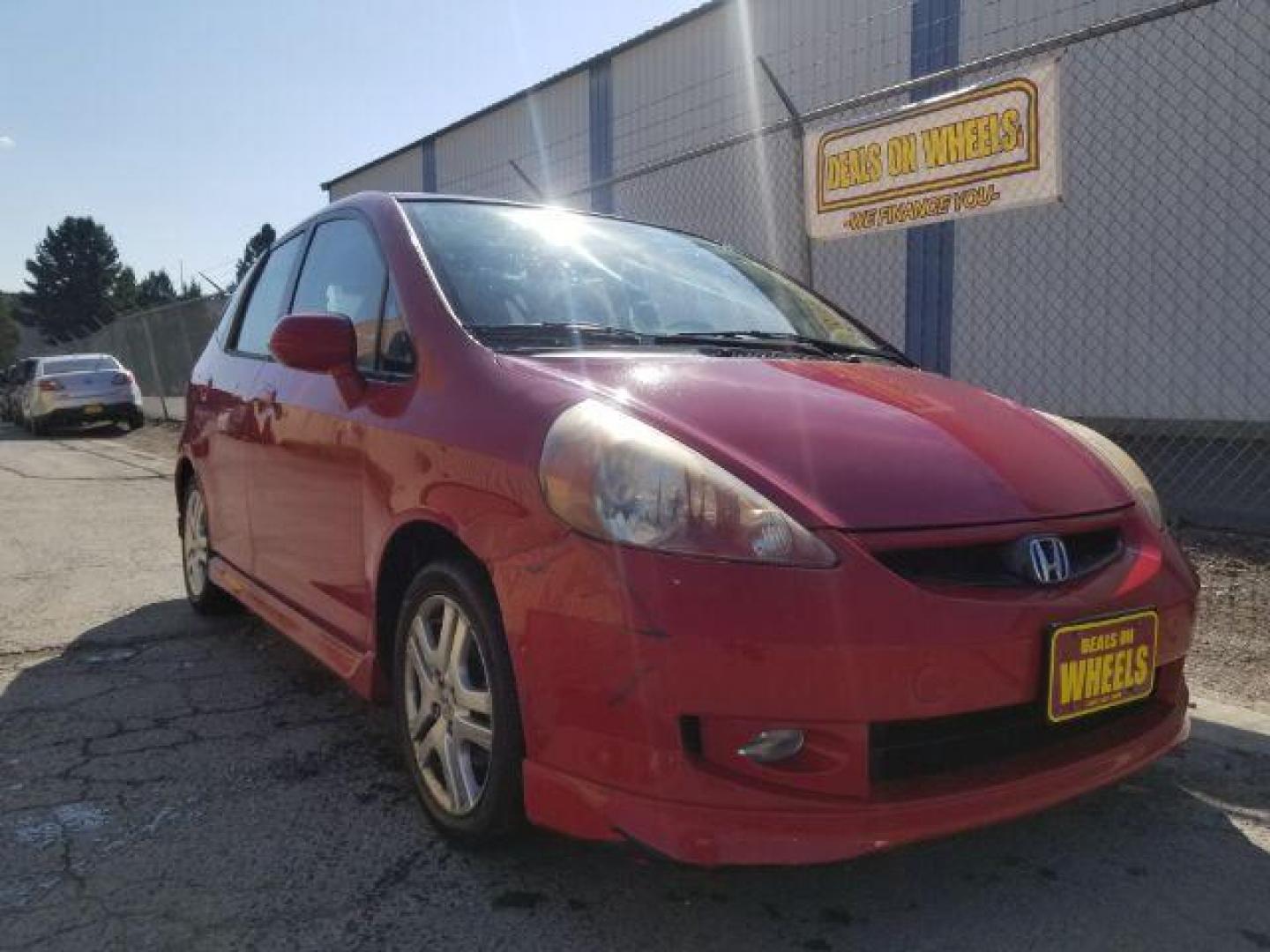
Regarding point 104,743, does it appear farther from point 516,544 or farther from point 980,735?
point 980,735

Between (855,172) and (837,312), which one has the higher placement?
(855,172)

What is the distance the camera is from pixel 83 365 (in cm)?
1688

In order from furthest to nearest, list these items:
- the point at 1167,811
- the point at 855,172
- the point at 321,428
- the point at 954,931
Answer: the point at 855,172 < the point at 321,428 < the point at 1167,811 < the point at 954,931

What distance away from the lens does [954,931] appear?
2080mm

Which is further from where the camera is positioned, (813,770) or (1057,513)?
(1057,513)

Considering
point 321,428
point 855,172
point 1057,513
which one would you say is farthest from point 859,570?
point 855,172

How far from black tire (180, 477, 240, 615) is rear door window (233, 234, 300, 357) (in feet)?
2.51

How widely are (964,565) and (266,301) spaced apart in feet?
10.00

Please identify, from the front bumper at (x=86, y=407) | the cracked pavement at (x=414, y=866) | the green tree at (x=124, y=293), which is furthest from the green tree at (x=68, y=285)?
the cracked pavement at (x=414, y=866)

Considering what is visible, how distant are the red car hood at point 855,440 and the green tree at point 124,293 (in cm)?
9533

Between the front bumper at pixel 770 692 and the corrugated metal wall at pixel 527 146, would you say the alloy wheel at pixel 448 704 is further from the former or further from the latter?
the corrugated metal wall at pixel 527 146

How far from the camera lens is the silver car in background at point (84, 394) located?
16.3m

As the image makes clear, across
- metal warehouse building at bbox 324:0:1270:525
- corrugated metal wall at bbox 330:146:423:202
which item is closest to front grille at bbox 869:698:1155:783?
metal warehouse building at bbox 324:0:1270:525

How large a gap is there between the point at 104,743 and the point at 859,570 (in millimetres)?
2440
